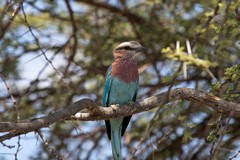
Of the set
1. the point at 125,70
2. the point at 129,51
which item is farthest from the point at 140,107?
the point at 129,51

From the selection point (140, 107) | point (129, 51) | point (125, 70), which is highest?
point (129, 51)

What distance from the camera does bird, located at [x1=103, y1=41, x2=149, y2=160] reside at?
5.42 m

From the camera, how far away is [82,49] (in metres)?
7.32

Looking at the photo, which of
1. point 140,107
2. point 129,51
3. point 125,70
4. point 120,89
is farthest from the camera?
point 129,51

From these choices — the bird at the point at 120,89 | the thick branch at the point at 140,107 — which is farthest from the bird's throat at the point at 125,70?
the thick branch at the point at 140,107

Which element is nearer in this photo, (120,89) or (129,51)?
(120,89)

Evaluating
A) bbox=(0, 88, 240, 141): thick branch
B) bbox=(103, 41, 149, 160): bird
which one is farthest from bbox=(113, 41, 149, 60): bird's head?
bbox=(0, 88, 240, 141): thick branch

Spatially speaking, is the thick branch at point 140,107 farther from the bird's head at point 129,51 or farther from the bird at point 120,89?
the bird's head at point 129,51

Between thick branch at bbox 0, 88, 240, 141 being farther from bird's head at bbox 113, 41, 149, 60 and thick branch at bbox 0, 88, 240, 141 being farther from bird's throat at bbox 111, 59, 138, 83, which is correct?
bird's head at bbox 113, 41, 149, 60

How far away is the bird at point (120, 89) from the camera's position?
5.42m

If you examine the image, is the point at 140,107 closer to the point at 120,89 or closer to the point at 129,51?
the point at 120,89

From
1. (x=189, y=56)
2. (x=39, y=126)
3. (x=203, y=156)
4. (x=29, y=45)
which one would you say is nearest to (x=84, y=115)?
(x=39, y=126)

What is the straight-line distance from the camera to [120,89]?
216 inches

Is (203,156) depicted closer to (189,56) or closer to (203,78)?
(203,78)
